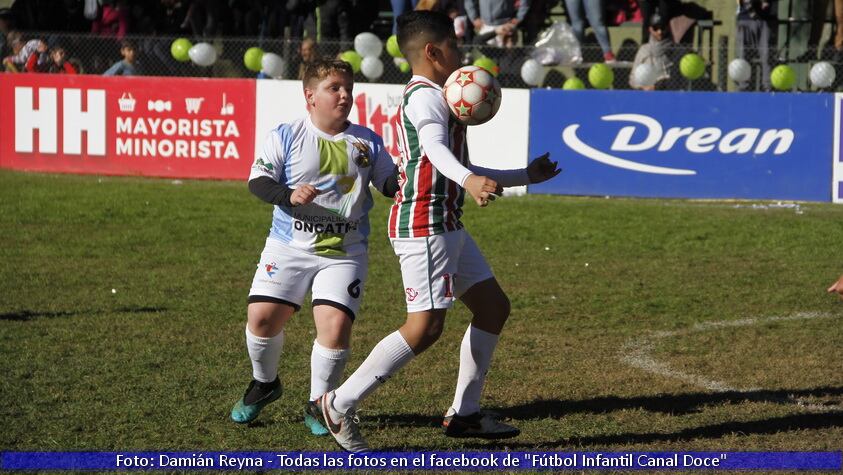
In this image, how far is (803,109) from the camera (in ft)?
55.1

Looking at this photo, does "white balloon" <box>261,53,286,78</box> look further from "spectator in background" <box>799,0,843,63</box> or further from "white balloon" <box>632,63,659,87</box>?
"spectator in background" <box>799,0,843,63</box>

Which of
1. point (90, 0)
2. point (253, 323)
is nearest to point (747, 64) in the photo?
point (90, 0)

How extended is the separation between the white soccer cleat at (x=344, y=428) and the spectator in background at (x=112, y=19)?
16562mm

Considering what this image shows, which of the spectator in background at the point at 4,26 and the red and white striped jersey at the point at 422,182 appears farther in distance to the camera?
the spectator in background at the point at 4,26

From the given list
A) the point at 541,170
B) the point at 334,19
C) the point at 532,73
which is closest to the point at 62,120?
the point at 334,19

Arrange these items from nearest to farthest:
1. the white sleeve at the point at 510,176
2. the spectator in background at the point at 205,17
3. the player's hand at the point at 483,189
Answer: the player's hand at the point at 483,189 < the white sleeve at the point at 510,176 < the spectator in background at the point at 205,17

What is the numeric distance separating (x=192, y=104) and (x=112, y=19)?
378cm

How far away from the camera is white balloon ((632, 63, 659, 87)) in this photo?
17578mm

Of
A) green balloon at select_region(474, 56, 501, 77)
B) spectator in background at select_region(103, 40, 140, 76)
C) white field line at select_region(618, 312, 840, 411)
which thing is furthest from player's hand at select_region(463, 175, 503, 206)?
spectator in background at select_region(103, 40, 140, 76)

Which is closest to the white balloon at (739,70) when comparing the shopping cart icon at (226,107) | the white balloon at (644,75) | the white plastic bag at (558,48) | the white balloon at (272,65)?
the white balloon at (644,75)

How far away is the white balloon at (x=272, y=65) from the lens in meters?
18.9

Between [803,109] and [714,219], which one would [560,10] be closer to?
[803,109]

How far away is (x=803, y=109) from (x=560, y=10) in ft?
18.4

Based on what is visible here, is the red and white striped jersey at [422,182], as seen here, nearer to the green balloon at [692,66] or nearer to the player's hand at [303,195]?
the player's hand at [303,195]
